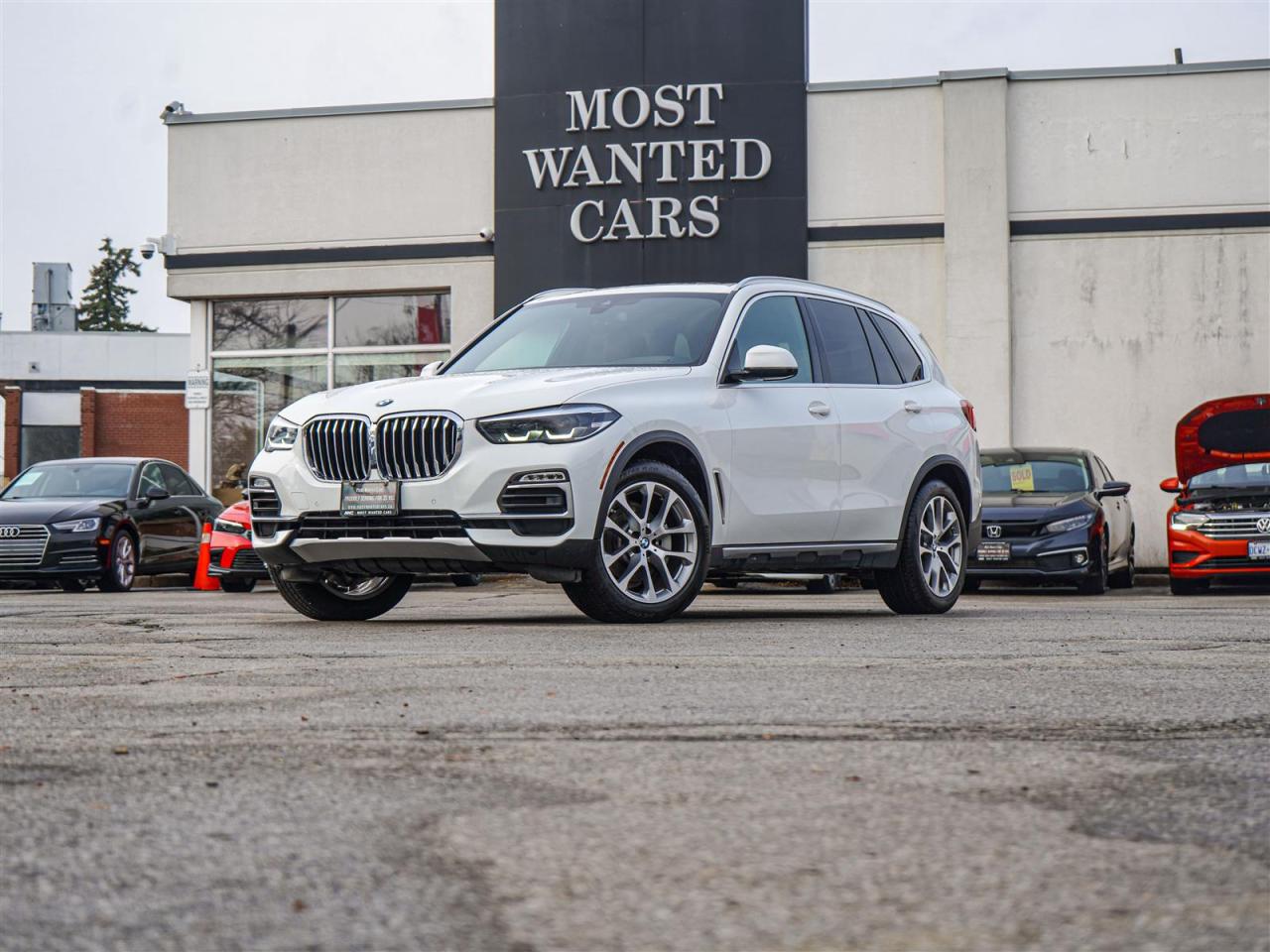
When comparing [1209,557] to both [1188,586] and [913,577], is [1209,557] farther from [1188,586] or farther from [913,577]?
[913,577]

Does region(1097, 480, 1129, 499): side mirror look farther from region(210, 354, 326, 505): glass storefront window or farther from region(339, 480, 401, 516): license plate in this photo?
region(210, 354, 326, 505): glass storefront window

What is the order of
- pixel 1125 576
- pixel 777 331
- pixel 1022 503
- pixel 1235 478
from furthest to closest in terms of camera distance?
pixel 1125 576 → pixel 1235 478 → pixel 1022 503 → pixel 777 331

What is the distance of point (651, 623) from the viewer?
859 centimetres

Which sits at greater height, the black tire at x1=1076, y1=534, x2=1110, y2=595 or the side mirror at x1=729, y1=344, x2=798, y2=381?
the side mirror at x1=729, y1=344, x2=798, y2=381

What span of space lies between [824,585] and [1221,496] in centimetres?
392

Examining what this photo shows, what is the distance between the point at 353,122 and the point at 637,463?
16475 millimetres

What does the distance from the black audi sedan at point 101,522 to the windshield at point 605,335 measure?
9.32 metres

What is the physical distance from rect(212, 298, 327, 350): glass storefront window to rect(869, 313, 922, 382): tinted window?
48.0ft

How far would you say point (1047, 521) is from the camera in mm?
16234

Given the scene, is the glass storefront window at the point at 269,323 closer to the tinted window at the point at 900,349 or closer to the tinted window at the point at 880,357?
the tinted window at the point at 900,349

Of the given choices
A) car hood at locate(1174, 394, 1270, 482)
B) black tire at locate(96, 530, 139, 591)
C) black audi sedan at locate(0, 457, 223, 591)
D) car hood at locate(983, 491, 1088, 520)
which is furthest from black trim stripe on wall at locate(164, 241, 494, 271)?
car hood at locate(1174, 394, 1270, 482)

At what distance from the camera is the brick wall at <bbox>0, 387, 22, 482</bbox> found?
5231 cm

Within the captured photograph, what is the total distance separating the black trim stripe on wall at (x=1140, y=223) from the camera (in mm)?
21766

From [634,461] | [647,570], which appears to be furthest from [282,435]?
[647,570]
